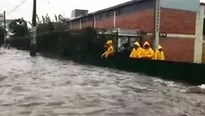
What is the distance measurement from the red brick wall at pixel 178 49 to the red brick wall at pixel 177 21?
0.77 metres

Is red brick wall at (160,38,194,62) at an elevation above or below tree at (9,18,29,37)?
below

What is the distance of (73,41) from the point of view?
3042cm

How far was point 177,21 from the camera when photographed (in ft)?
104

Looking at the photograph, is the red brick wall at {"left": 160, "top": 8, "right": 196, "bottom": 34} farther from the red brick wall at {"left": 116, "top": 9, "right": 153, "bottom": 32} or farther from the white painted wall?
the red brick wall at {"left": 116, "top": 9, "right": 153, "bottom": 32}

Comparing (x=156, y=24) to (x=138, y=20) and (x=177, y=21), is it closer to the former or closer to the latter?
(x=177, y=21)

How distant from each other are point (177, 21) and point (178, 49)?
7.66 ft

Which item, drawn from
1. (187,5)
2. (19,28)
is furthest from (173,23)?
(19,28)

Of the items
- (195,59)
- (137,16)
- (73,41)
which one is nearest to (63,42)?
(73,41)

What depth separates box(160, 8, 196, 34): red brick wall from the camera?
3114 cm

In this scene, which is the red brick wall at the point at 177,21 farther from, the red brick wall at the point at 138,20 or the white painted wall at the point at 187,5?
the red brick wall at the point at 138,20

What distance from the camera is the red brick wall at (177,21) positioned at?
31.1 metres

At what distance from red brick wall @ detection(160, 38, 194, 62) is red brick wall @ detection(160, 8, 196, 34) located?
77cm

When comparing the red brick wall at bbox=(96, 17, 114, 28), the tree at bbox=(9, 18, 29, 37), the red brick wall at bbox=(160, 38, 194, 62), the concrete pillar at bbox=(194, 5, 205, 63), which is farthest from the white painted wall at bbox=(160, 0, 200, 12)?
the tree at bbox=(9, 18, 29, 37)

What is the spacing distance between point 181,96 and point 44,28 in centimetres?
4113
